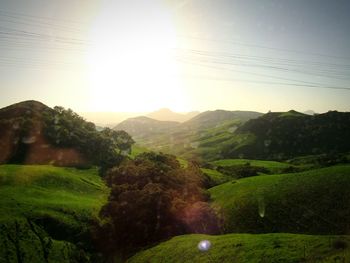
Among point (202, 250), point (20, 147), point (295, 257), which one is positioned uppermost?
point (20, 147)

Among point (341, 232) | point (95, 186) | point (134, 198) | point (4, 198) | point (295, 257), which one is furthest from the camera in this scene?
point (95, 186)

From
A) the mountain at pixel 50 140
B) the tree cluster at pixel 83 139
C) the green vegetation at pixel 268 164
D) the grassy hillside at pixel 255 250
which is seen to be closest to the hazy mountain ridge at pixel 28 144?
the mountain at pixel 50 140

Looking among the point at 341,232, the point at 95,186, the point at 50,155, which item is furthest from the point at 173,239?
the point at 50,155

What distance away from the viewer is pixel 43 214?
58.5 m

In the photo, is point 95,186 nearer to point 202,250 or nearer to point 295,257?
point 202,250

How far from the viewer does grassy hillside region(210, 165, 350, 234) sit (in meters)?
60.5

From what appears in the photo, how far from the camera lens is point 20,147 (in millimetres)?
118812

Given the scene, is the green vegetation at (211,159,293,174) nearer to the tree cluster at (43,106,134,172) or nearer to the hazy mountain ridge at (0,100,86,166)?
the tree cluster at (43,106,134,172)

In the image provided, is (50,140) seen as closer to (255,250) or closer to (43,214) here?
(43,214)

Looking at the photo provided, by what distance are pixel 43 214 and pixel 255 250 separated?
37609mm

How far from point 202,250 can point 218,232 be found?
1873 cm

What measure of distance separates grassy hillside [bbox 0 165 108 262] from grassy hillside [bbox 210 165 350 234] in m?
28.6

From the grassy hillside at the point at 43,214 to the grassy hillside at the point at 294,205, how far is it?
28633mm

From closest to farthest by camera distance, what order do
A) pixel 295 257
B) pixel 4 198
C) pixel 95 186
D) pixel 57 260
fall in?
pixel 295 257 < pixel 57 260 < pixel 4 198 < pixel 95 186
